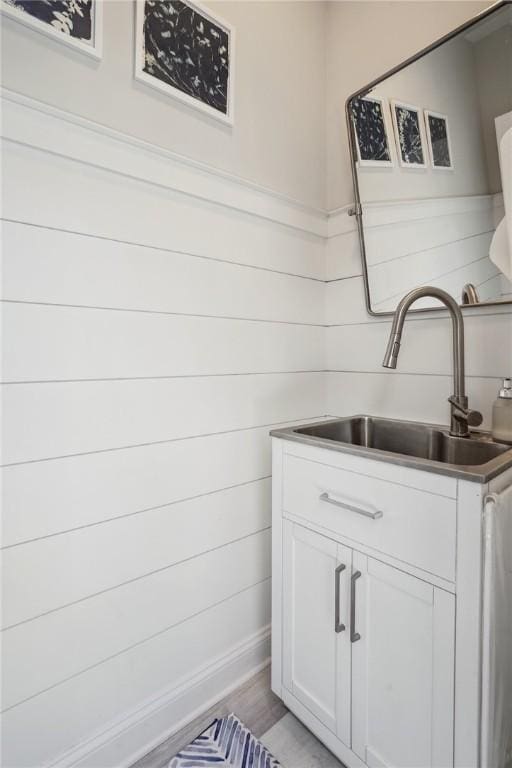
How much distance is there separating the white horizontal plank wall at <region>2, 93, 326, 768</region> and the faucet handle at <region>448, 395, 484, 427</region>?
0.60 m

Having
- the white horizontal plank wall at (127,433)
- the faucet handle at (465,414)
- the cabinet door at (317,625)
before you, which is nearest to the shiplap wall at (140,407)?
the white horizontal plank wall at (127,433)

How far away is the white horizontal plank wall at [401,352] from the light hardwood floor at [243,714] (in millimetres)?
1026

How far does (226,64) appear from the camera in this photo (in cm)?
121

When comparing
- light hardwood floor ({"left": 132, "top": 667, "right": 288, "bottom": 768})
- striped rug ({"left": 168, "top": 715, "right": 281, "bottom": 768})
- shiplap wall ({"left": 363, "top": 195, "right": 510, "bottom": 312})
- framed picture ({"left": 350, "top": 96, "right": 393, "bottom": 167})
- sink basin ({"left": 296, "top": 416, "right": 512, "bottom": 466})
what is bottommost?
light hardwood floor ({"left": 132, "top": 667, "right": 288, "bottom": 768})

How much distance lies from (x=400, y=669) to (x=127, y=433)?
34.4 inches

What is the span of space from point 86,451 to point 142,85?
3.27ft

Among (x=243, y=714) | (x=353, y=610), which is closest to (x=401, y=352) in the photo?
(x=353, y=610)

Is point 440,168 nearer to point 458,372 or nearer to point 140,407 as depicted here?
point 458,372

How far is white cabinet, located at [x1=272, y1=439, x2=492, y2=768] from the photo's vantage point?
771 millimetres

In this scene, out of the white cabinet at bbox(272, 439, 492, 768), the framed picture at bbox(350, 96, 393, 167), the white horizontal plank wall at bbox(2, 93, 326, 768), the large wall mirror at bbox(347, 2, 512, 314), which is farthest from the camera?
the framed picture at bbox(350, 96, 393, 167)

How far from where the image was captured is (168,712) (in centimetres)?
113

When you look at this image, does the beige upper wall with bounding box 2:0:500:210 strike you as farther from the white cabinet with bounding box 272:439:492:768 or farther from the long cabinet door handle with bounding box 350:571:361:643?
the long cabinet door handle with bounding box 350:571:361:643

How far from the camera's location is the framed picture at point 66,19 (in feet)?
2.74

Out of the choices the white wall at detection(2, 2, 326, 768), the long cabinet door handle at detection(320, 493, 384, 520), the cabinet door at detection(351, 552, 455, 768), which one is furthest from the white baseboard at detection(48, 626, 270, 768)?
the long cabinet door handle at detection(320, 493, 384, 520)
